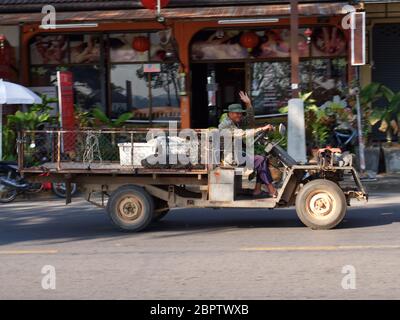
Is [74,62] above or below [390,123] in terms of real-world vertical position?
above

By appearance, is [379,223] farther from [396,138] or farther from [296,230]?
[396,138]

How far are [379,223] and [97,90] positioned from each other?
33.0 feet

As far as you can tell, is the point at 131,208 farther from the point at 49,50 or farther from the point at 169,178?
the point at 49,50

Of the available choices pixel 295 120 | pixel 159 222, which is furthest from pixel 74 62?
pixel 159 222

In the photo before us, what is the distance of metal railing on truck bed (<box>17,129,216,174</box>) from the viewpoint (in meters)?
8.97

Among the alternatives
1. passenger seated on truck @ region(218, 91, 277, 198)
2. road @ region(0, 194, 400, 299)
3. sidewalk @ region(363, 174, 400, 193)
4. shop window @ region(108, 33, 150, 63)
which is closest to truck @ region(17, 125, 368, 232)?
passenger seated on truck @ region(218, 91, 277, 198)

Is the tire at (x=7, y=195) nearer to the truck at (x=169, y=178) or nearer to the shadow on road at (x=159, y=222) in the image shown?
the shadow on road at (x=159, y=222)

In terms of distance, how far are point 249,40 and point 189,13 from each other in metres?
2.28

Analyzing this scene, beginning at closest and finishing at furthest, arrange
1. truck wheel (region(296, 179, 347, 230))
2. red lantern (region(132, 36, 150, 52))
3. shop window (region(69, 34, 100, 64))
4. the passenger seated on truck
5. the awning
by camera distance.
Answer: truck wheel (region(296, 179, 347, 230))
the passenger seated on truck
the awning
red lantern (region(132, 36, 150, 52))
shop window (region(69, 34, 100, 64))

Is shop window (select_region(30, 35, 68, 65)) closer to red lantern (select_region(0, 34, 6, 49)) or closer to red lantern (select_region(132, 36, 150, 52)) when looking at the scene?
red lantern (select_region(0, 34, 6, 49))

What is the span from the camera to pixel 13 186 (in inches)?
511

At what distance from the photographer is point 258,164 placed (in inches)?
359

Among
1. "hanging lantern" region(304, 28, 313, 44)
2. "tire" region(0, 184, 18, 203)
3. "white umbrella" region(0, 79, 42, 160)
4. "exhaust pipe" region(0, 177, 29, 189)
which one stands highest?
"hanging lantern" region(304, 28, 313, 44)

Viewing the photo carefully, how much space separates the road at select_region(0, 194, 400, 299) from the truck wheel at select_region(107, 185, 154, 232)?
0.60 ft
